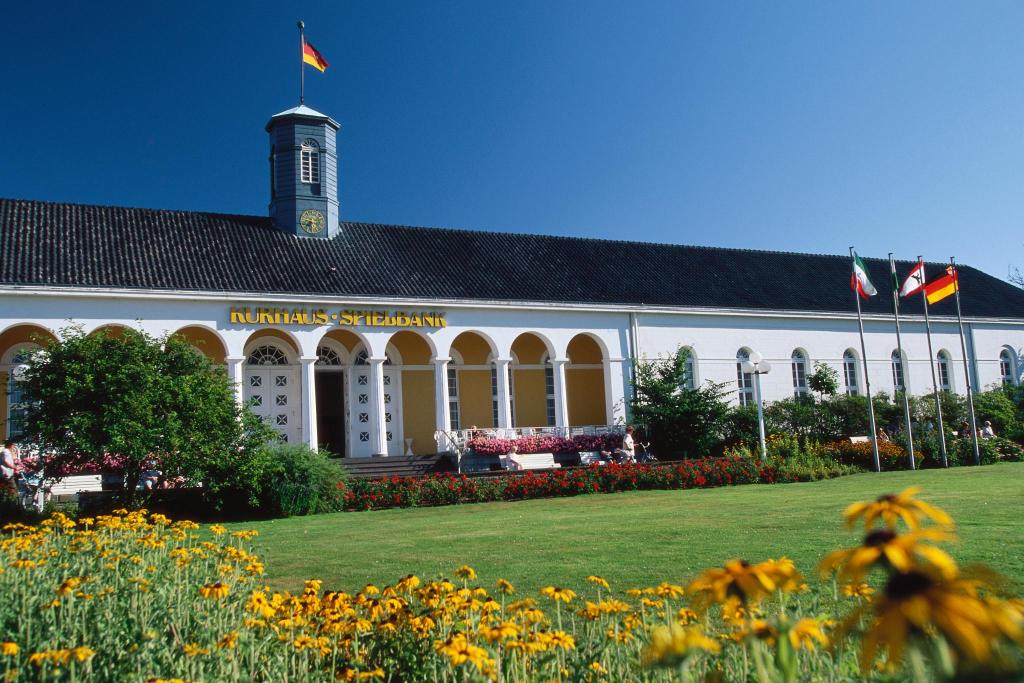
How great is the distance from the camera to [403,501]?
19.8 meters

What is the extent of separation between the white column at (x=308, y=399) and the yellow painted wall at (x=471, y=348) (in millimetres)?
6405

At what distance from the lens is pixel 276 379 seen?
2750 cm

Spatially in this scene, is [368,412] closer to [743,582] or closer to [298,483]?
[298,483]

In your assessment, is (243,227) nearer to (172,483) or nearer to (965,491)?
(172,483)

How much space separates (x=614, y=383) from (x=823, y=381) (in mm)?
9434

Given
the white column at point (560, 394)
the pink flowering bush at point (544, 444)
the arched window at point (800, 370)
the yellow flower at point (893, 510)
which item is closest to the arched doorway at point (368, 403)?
the pink flowering bush at point (544, 444)

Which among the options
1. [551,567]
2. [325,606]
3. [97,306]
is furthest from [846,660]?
[97,306]

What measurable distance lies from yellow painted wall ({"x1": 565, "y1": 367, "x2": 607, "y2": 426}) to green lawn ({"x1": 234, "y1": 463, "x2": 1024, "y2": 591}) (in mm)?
12323

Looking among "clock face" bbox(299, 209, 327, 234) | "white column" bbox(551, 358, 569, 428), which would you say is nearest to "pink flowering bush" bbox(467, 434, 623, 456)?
"white column" bbox(551, 358, 569, 428)

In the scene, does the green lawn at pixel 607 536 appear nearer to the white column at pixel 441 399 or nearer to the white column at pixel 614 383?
the white column at pixel 441 399

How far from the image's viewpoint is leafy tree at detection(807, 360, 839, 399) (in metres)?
33.5

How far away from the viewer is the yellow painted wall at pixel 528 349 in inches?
1242

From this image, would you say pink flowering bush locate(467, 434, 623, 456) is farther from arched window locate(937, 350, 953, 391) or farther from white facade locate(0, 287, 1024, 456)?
arched window locate(937, 350, 953, 391)

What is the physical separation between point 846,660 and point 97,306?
23.0 metres
